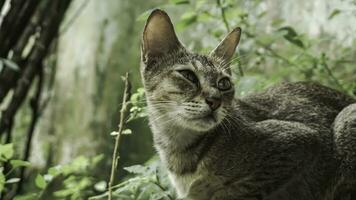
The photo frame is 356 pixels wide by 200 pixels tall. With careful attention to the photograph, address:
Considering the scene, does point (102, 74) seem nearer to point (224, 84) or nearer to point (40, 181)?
point (224, 84)

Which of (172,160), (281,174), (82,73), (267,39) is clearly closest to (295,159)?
(281,174)

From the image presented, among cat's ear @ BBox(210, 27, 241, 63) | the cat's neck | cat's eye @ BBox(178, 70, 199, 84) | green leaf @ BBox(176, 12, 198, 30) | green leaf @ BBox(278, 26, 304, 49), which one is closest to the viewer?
cat's eye @ BBox(178, 70, 199, 84)

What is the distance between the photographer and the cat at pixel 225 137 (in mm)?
2922

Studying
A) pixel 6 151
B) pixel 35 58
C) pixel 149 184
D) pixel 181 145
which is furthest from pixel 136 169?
pixel 35 58

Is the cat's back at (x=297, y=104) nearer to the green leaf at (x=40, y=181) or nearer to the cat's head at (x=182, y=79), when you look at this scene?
the cat's head at (x=182, y=79)

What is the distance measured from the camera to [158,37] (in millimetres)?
3104

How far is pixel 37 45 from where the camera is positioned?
3.85 meters

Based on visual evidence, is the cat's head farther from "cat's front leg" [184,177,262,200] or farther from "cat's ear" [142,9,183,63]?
"cat's front leg" [184,177,262,200]

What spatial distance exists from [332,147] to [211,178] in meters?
0.72

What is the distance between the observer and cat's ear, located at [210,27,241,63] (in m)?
3.25

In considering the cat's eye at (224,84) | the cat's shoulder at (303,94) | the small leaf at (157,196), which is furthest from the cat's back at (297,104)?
the small leaf at (157,196)

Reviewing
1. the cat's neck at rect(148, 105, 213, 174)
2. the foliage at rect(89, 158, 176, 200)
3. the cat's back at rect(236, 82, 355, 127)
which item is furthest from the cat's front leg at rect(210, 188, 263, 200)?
the cat's back at rect(236, 82, 355, 127)

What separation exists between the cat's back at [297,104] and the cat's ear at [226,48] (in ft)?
0.90

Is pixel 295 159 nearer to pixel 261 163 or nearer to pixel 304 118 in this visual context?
pixel 261 163
